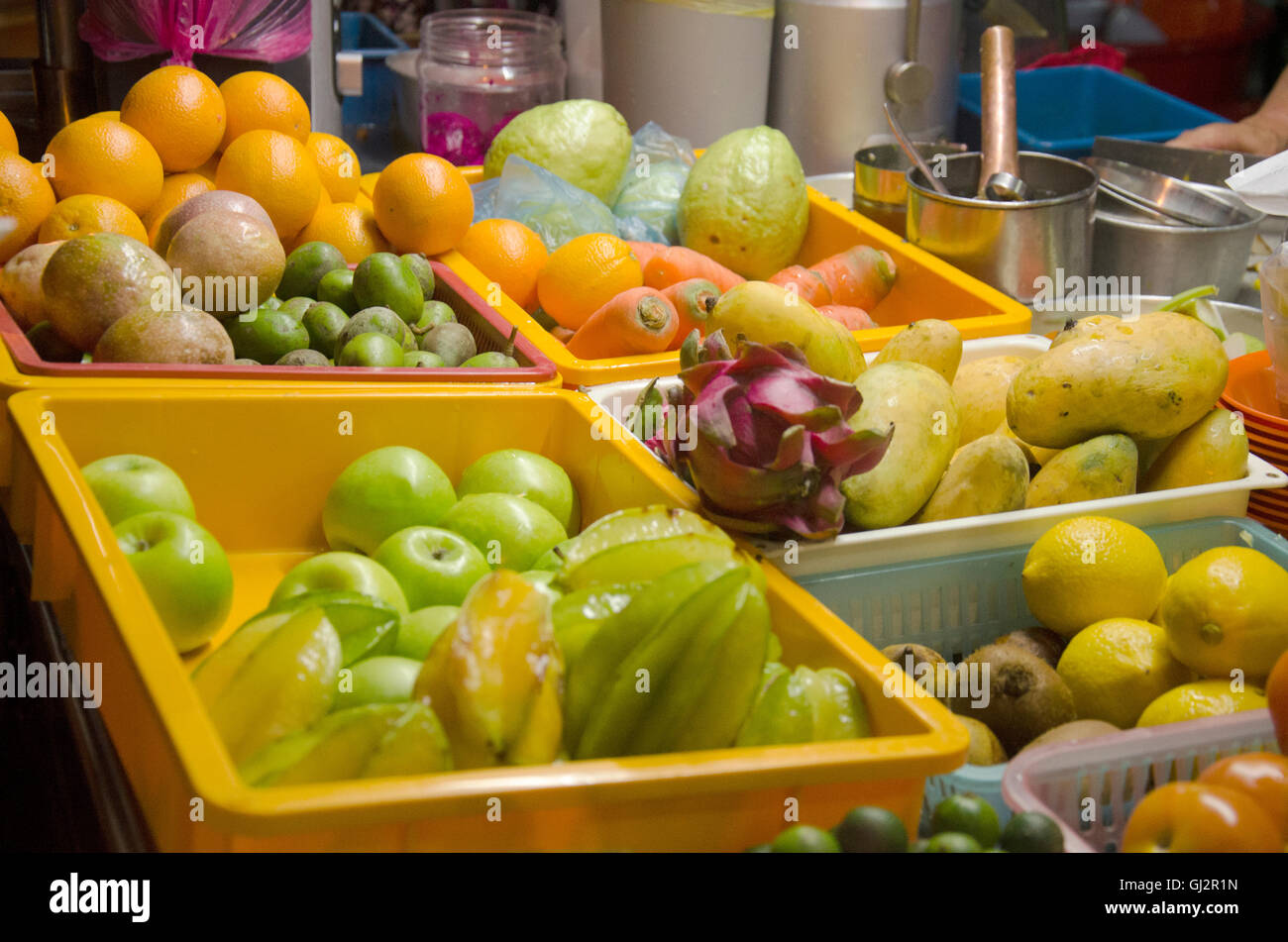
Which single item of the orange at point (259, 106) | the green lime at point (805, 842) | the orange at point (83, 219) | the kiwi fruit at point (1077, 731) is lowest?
the kiwi fruit at point (1077, 731)

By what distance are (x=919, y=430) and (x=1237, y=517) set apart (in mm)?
350

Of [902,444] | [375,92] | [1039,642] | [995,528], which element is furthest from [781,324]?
[375,92]

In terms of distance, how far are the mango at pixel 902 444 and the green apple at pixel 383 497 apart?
409 mm

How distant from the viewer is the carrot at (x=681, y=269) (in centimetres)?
183

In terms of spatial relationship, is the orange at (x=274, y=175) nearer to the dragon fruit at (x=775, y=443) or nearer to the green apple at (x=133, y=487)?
the green apple at (x=133, y=487)

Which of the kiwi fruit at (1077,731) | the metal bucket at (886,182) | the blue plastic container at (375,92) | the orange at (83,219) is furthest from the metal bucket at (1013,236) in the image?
the blue plastic container at (375,92)

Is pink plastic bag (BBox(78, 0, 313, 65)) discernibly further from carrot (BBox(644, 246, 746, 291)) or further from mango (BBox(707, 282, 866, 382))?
mango (BBox(707, 282, 866, 382))

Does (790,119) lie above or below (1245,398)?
above

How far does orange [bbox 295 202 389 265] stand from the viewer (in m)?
1.81

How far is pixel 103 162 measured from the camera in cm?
167
